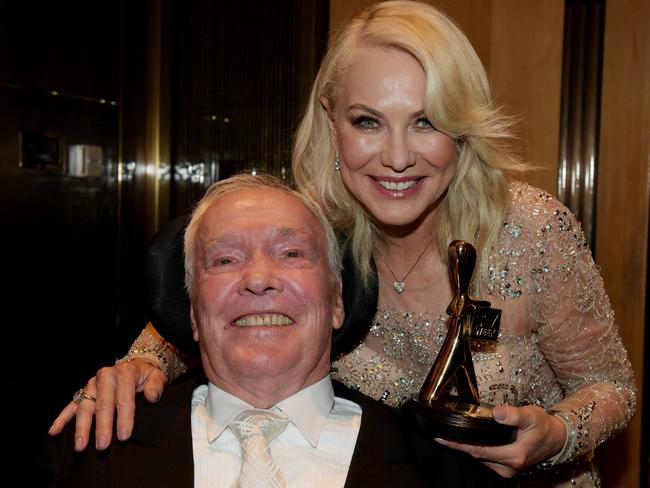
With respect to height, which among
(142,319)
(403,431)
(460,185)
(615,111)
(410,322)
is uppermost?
(615,111)

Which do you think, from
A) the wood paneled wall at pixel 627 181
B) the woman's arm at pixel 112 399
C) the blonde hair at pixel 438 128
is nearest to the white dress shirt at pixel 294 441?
the woman's arm at pixel 112 399

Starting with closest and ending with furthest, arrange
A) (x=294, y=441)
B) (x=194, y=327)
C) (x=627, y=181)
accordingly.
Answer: (x=294, y=441), (x=194, y=327), (x=627, y=181)

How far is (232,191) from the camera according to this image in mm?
2018

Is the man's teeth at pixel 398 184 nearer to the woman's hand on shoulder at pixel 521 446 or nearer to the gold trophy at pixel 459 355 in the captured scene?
the gold trophy at pixel 459 355

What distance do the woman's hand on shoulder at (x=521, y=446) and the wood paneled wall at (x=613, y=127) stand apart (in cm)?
140

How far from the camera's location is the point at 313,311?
6.10 feet

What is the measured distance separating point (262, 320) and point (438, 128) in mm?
622

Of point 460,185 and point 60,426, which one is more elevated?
point 460,185

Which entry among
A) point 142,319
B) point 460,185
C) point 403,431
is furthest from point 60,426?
point 142,319

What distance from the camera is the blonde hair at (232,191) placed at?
1.98 m

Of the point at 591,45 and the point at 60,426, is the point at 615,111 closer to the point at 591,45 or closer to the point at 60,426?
the point at 591,45

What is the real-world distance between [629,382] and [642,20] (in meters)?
1.47

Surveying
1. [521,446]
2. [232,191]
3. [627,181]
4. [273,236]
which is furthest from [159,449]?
[627,181]

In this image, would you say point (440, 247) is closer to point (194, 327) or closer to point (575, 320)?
point (575, 320)
